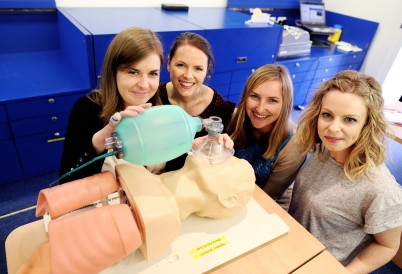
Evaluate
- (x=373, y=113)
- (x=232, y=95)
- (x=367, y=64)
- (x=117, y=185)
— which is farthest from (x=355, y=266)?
(x=367, y=64)

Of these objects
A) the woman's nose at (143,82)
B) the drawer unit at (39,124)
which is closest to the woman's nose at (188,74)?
the woman's nose at (143,82)

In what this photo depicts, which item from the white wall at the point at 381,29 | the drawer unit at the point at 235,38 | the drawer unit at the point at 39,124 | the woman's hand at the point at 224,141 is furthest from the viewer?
the white wall at the point at 381,29

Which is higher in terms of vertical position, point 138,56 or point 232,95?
point 138,56

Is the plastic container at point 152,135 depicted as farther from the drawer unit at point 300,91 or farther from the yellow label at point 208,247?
the drawer unit at point 300,91

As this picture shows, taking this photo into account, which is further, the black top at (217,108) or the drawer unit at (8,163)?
the drawer unit at (8,163)

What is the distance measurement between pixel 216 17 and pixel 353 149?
1.90 meters

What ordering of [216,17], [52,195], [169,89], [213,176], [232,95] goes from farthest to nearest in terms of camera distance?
[232,95]
[216,17]
[169,89]
[213,176]
[52,195]

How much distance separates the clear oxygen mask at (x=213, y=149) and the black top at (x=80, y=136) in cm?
33

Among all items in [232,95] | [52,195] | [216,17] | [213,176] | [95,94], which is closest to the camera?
[52,195]

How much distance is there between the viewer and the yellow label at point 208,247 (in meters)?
0.71

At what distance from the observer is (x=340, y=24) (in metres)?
3.66

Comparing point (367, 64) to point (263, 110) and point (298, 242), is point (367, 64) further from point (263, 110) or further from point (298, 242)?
point (298, 242)

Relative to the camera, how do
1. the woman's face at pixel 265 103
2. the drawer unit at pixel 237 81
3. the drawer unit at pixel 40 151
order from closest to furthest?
the woman's face at pixel 265 103
the drawer unit at pixel 40 151
the drawer unit at pixel 237 81

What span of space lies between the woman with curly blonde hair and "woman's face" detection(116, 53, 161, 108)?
2.05 ft
